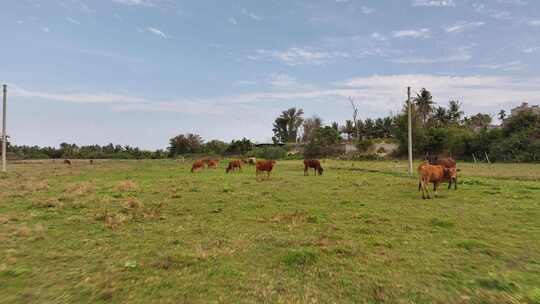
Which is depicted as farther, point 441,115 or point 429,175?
point 441,115

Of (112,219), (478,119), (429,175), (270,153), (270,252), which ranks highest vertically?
(478,119)

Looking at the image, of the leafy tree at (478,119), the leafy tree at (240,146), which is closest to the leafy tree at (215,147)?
the leafy tree at (240,146)

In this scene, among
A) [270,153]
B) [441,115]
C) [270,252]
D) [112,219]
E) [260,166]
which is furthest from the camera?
[441,115]

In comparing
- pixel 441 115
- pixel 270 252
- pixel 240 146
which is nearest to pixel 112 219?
pixel 270 252

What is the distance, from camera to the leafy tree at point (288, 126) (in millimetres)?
85188

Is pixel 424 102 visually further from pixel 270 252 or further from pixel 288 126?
pixel 270 252

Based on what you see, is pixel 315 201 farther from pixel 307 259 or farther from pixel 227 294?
pixel 227 294

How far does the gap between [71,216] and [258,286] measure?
698cm

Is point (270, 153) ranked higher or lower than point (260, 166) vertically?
higher

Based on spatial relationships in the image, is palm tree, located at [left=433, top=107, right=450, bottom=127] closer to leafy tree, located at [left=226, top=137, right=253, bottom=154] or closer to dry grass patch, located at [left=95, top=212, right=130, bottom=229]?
leafy tree, located at [left=226, top=137, right=253, bottom=154]

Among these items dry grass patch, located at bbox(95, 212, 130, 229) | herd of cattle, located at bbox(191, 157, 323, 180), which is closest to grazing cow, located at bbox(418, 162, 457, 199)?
herd of cattle, located at bbox(191, 157, 323, 180)

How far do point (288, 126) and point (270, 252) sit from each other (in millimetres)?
81839

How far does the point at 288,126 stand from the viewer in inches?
3413

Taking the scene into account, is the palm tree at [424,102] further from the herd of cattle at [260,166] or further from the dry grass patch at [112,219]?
the dry grass patch at [112,219]
